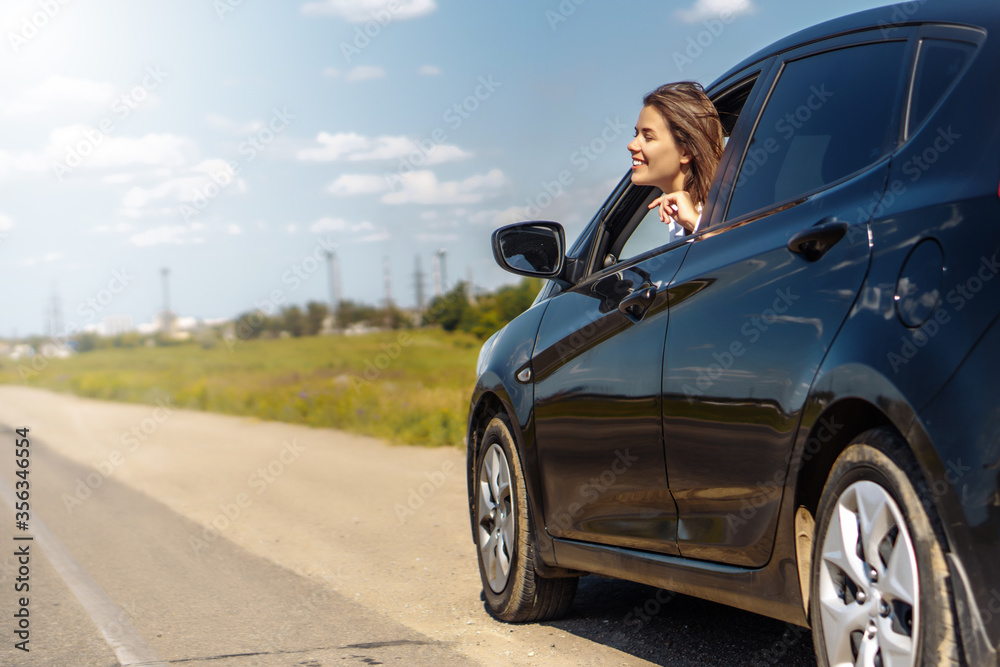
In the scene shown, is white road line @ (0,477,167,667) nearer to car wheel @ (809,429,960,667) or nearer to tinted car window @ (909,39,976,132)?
car wheel @ (809,429,960,667)

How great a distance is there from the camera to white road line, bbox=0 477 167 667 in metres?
4.39

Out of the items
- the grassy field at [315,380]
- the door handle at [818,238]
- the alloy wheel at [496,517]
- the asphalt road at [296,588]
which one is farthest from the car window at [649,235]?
the grassy field at [315,380]

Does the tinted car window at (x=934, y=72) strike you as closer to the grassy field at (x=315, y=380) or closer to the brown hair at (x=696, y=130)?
the brown hair at (x=696, y=130)

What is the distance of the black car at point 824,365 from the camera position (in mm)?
2041

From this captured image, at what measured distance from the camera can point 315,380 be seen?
34.7 m

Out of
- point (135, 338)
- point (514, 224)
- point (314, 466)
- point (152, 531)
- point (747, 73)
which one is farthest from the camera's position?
point (135, 338)

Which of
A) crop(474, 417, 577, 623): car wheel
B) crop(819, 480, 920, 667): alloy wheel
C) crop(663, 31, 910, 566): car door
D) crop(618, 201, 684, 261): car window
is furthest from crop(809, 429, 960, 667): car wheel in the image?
crop(474, 417, 577, 623): car wheel

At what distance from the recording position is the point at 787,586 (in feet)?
8.75

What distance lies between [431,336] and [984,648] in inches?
1617

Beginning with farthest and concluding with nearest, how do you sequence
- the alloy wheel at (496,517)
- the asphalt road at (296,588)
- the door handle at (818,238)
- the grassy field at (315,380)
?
the grassy field at (315,380) → the alloy wheel at (496,517) → the asphalt road at (296,588) → the door handle at (818,238)

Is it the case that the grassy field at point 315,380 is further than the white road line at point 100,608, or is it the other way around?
the grassy field at point 315,380

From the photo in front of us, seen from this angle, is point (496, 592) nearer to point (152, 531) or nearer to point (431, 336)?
point (152, 531)

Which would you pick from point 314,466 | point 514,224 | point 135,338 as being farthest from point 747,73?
point 135,338

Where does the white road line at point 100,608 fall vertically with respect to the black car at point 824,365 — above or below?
below
